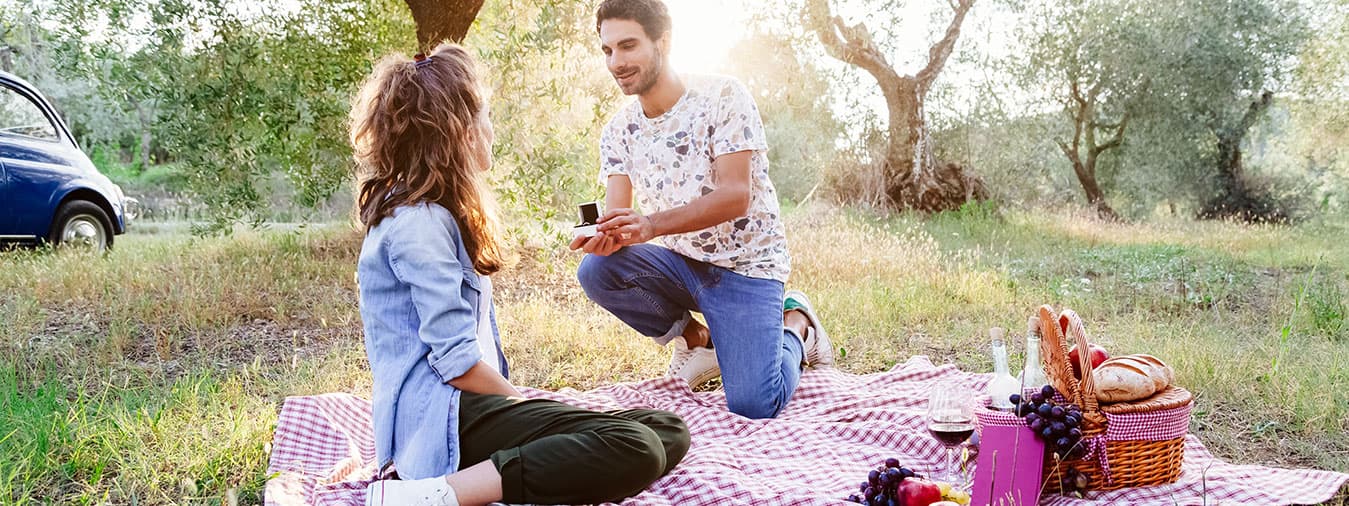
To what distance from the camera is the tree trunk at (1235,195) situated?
1490 centimetres

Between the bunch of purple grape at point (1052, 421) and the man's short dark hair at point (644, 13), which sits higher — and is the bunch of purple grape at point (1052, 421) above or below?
below

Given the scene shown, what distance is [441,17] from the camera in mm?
7102

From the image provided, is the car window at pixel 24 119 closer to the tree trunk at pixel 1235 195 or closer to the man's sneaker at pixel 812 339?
the man's sneaker at pixel 812 339

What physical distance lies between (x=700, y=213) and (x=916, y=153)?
407 inches

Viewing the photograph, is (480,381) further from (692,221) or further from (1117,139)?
(1117,139)

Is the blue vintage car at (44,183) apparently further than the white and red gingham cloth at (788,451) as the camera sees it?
Yes

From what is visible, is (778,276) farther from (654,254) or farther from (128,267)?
(128,267)

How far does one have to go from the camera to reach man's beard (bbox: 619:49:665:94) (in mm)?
3947

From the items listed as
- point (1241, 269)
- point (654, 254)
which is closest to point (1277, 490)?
point (654, 254)

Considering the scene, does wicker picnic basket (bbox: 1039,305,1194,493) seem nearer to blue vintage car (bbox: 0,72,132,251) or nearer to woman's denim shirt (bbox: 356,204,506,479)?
woman's denim shirt (bbox: 356,204,506,479)

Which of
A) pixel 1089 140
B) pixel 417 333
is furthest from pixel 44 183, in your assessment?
pixel 1089 140

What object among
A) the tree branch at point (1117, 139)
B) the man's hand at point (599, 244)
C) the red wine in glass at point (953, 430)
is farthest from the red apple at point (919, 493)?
the tree branch at point (1117, 139)

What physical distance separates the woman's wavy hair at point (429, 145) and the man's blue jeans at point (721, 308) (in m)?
1.34

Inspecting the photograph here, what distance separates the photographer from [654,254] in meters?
4.19
